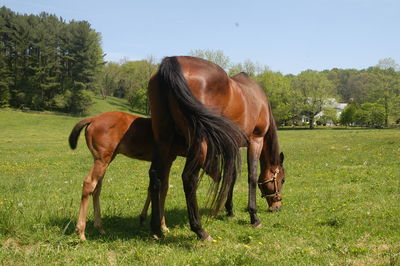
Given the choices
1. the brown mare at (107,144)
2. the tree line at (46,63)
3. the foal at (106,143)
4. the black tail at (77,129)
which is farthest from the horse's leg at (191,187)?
the tree line at (46,63)

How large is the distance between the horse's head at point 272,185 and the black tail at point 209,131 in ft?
8.40

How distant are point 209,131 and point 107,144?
5.70 feet

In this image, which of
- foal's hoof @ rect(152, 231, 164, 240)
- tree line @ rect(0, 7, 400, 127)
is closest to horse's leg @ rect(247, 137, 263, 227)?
foal's hoof @ rect(152, 231, 164, 240)

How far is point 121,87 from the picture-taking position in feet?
319

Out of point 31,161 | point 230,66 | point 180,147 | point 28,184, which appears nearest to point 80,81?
point 230,66

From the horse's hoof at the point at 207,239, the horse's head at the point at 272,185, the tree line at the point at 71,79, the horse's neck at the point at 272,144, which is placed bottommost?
the horse's hoof at the point at 207,239

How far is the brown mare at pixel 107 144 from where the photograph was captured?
5.09 meters

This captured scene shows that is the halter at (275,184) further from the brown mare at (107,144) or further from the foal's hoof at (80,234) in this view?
the foal's hoof at (80,234)

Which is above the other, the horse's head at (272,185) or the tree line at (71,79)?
the tree line at (71,79)

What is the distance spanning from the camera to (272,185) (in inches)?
280

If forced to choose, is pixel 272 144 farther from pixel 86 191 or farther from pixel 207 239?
pixel 86 191

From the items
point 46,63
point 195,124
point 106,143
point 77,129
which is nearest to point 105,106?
point 46,63

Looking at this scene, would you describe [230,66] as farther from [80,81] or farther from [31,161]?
[31,161]

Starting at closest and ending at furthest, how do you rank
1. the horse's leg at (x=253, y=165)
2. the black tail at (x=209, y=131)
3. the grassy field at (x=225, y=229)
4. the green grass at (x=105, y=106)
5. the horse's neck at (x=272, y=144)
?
1. the grassy field at (x=225, y=229)
2. the black tail at (x=209, y=131)
3. the horse's leg at (x=253, y=165)
4. the horse's neck at (x=272, y=144)
5. the green grass at (x=105, y=106)
